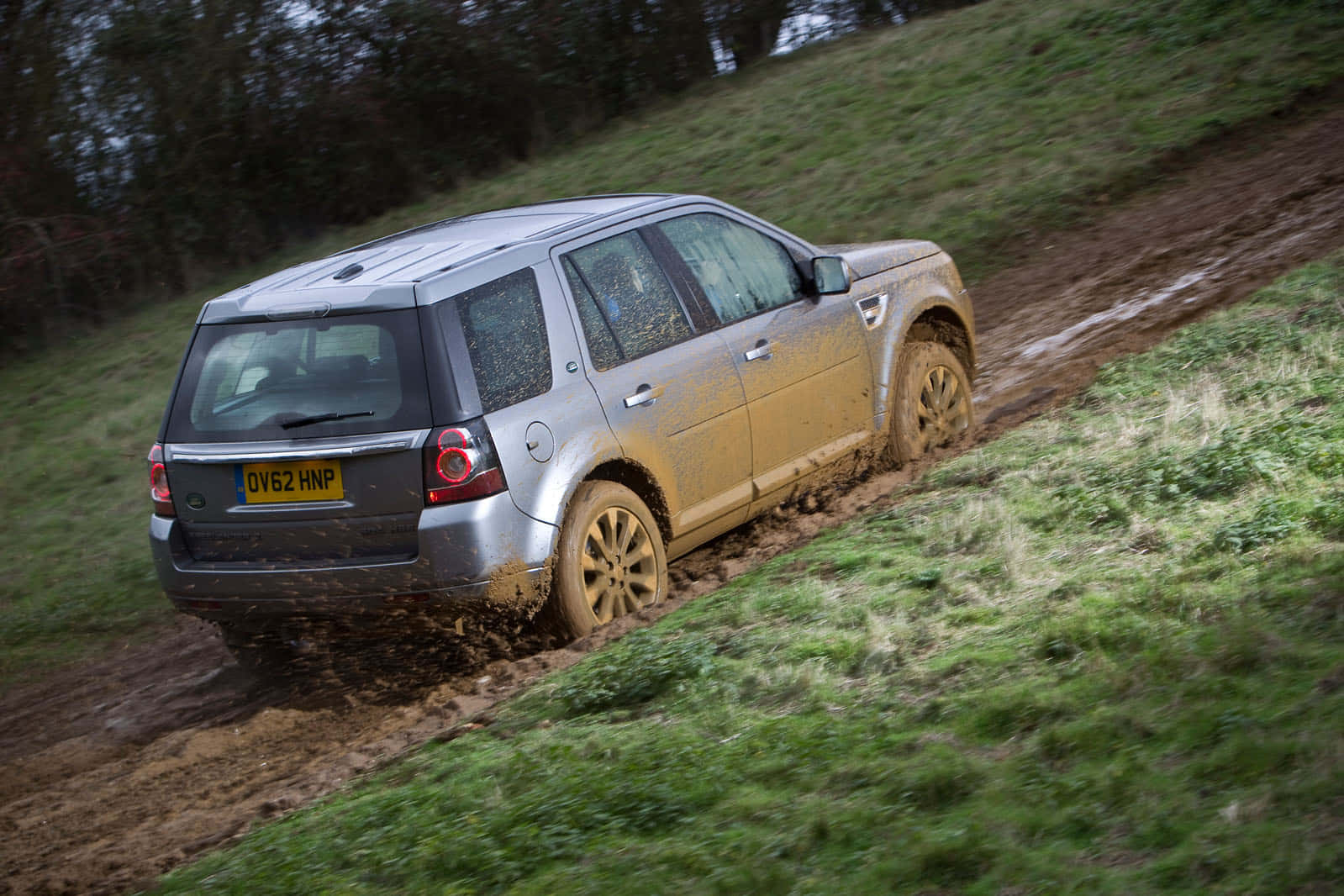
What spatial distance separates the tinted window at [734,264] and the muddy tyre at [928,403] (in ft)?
3.12

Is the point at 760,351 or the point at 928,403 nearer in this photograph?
the point at 760,351

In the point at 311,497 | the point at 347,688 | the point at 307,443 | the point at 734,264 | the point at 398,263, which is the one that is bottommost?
the point at 347,688

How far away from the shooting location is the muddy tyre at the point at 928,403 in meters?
7.26

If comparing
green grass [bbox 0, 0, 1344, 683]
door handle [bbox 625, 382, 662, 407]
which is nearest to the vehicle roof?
door handle [bbox 625, 382, 662, 407]

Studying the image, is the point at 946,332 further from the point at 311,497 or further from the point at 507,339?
the point at 311,497

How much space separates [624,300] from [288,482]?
5.40 feet

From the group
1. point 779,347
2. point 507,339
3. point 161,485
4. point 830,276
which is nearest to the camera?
point 507,339

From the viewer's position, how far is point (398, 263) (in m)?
5.75

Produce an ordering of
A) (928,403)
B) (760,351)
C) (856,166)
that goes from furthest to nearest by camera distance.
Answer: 1. (856,166)
2. (928,403)
3. (760,351)

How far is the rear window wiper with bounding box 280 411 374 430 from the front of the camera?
5.25 m

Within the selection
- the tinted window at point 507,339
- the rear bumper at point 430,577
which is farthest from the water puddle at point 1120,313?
the rear bumper at point 430,577

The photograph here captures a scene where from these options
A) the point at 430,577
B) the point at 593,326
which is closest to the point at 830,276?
the point at 593,326

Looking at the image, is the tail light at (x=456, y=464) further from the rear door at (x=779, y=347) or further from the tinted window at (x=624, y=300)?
the rear door at (x=779, y=347)

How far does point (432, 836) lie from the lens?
3.88 meters
